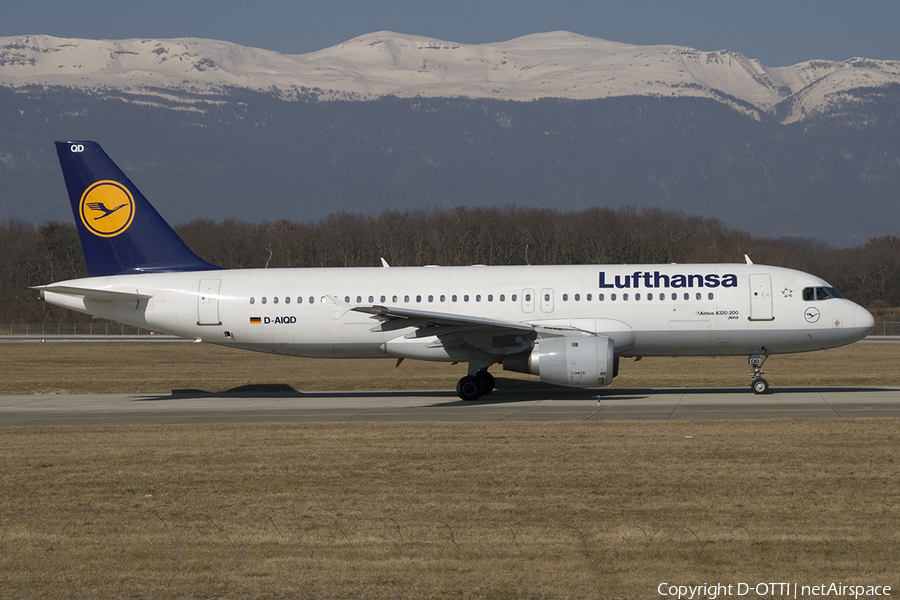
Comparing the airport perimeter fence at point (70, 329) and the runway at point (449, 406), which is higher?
the runway at point (449, 406)

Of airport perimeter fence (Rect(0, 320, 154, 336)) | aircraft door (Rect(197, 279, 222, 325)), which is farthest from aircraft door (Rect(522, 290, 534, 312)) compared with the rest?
airport perimeter fence (Rect(0, 320, 154, 336))

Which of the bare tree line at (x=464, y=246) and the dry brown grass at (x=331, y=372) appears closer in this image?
the dry brown grass at (x=331, y=372)

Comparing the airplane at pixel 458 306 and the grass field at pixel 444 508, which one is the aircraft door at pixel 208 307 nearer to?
the airplane at pixel 458 306

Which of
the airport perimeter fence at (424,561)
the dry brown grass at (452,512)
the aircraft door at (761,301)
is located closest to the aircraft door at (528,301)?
the aircraft door at (761,301)

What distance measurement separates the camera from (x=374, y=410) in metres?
27.0

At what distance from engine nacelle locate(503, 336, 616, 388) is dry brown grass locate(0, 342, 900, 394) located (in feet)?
20.0

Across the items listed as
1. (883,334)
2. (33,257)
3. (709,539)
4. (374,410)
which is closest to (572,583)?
(709,539)

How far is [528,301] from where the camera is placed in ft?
98.0

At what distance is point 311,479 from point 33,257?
120665 mm

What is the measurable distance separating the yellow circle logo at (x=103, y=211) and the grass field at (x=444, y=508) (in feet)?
34.5

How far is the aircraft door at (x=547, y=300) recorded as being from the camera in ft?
97.3

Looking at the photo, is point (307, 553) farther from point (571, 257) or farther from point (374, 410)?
point (571, 257)

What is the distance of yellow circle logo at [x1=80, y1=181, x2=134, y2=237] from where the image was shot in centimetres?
3189

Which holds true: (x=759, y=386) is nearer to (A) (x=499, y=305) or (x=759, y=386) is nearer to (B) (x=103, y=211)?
(A) (x=499, y=305)
